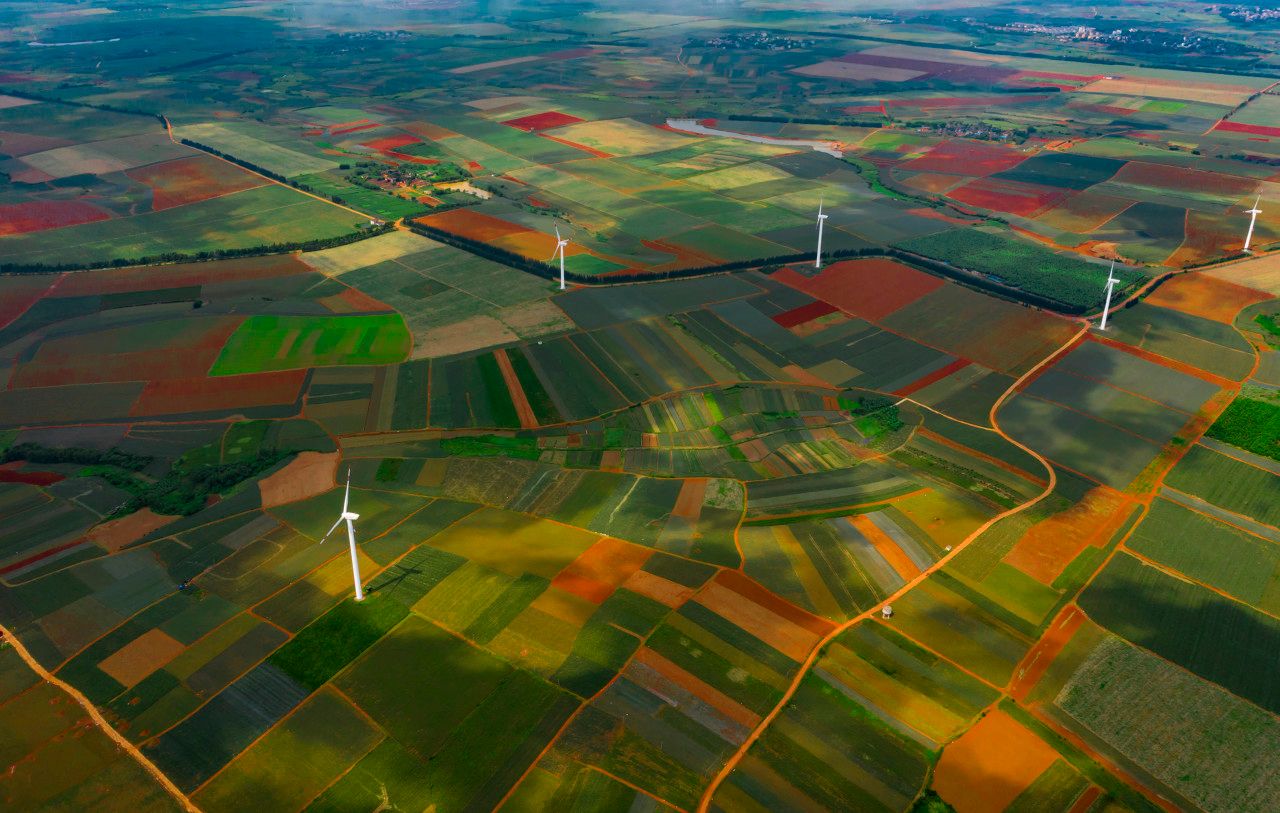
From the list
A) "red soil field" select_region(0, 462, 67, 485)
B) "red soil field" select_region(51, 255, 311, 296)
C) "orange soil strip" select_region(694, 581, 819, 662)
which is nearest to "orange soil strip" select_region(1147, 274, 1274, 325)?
"orange soil strip" select_region(694, 581, 819, 662)

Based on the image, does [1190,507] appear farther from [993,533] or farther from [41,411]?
[41,411]

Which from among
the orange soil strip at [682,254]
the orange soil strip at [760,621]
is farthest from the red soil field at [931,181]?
the orange soil strip at [760,621]

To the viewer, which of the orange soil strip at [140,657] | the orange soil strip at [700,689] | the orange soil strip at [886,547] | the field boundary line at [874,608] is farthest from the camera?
the orange soil strip at [886,547]

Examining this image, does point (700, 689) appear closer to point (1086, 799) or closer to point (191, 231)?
point (1086, 799)

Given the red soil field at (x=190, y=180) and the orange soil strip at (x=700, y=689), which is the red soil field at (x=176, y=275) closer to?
the red soil field at (x=190, y=180)

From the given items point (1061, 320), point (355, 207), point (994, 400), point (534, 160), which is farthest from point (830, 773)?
point (534, 160)
